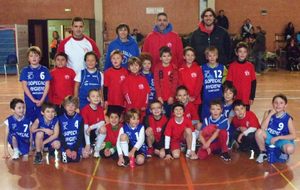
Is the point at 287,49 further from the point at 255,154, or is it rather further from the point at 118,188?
the point at 118,188

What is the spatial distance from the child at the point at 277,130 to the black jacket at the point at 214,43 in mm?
1431

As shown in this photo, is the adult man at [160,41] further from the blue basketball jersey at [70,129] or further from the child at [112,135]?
the blue basketball jersey at [70,129]

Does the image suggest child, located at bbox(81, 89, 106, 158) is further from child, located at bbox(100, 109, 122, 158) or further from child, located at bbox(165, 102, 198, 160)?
child, located at bbox(165, 102, 198, 160)

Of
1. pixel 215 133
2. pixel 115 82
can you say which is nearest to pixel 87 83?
pixel 115 82

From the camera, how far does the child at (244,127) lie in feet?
18.2

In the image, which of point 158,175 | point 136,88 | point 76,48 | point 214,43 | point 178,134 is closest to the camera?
point 158,175

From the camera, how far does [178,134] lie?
18.1 ft

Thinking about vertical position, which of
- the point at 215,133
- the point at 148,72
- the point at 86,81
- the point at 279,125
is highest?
the point at 148,72

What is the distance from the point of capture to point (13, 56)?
17.0m

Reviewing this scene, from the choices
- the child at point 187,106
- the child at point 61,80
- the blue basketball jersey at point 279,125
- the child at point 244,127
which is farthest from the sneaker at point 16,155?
the blue basketball jersey at point 279,125

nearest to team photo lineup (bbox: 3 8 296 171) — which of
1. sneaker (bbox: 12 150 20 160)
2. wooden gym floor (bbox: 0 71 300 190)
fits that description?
sneaker (bbox: 12 150 20 160)

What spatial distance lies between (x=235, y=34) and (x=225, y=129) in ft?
45.3

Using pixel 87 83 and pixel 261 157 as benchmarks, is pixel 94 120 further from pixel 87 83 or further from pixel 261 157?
pixel 261 157

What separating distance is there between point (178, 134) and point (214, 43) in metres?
1.77
